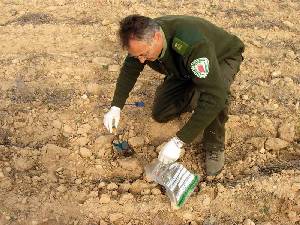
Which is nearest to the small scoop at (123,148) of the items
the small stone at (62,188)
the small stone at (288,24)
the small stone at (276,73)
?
the small stone at (62,188)

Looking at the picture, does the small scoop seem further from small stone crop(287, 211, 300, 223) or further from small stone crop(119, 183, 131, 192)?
small stone crop(287, 211, 300, 223)

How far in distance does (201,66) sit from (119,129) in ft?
4.20

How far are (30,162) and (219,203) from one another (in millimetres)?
1433

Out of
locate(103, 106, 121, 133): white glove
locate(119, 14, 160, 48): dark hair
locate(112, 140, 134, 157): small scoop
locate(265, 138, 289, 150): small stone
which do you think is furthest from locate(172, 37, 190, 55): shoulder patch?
locate(265, 138, 289, 150): small stone

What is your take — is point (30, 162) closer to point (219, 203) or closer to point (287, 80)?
point (219, 203)

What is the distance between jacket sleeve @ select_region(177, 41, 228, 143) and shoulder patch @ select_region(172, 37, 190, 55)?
34 mm

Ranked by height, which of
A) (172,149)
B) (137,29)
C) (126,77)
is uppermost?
(137,29)

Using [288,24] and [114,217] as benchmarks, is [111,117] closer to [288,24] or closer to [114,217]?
→ [114,217]

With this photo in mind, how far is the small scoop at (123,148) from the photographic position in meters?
3.82

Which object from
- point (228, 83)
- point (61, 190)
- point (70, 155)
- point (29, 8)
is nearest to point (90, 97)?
point (70, 155)

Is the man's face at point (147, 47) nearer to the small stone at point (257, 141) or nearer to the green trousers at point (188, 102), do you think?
the green trousers at point (188, 102)

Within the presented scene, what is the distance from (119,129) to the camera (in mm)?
4074

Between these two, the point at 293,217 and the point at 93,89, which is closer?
the point at 293,217

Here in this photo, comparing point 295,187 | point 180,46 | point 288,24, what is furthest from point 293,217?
point 288,24
